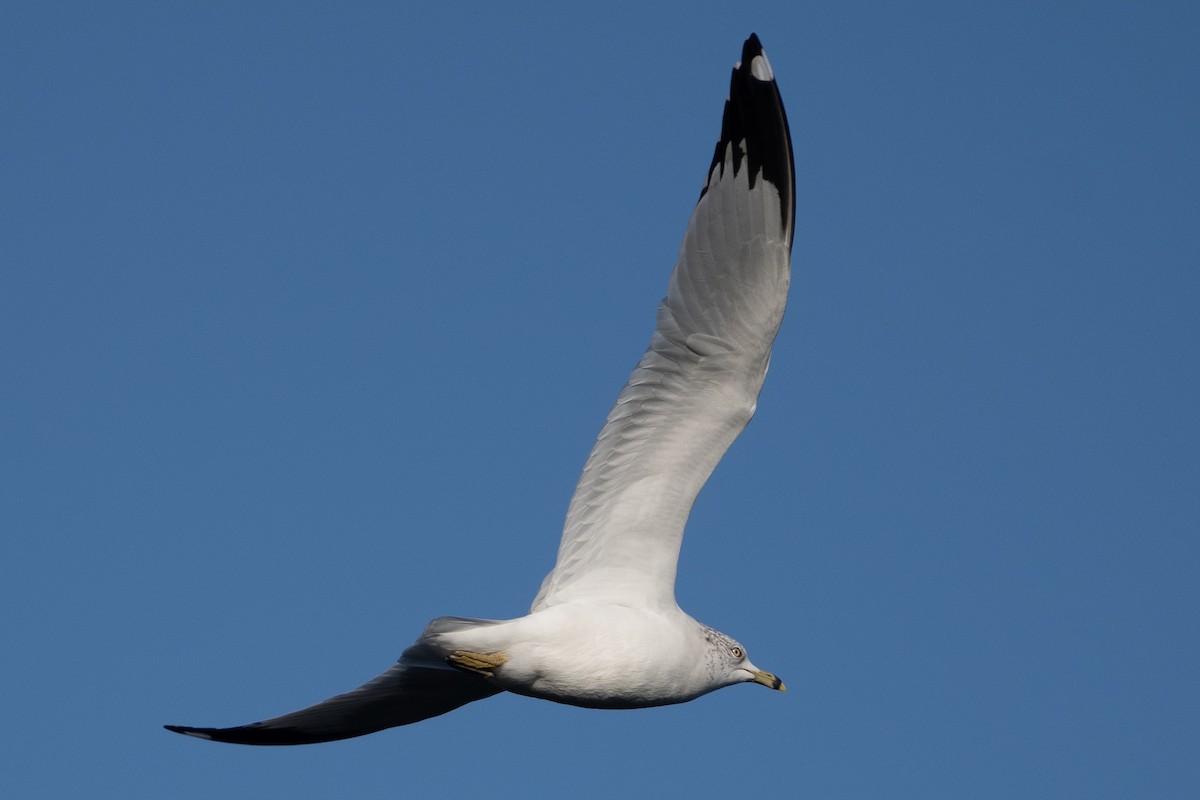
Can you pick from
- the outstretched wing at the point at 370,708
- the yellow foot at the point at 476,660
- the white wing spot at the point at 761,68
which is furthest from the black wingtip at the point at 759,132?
the outstretched wing at the point at 370,708

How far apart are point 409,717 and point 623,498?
7.42ft

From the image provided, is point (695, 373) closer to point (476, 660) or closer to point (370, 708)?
point (476, 660)

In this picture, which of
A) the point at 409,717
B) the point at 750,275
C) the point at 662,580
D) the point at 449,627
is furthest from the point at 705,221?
the point at 409,717

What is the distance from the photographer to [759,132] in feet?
28.5

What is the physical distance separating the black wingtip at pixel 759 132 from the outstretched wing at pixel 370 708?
11.7 feet

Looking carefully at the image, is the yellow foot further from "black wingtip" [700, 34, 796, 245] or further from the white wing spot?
the white wing spot

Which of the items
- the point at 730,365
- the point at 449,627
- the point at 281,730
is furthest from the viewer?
the point at 281,730

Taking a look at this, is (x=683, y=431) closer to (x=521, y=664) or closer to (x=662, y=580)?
(x=662, y=580)

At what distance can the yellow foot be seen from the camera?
27.2 feet

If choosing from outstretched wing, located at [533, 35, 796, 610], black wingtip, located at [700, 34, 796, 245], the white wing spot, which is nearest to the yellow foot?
outstretched wing, located at [533, 35, 796, 610]

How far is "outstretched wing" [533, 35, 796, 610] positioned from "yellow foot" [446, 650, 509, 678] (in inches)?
32.1

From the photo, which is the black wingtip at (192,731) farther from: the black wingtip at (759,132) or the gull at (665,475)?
the black wingtip at (759,132)

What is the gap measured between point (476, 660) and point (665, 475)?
1.68 meters

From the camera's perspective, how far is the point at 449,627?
8242 mm
